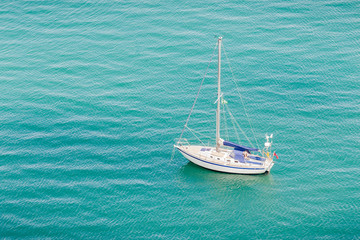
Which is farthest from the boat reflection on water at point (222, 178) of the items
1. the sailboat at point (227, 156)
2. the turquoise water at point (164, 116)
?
the sailboat at point (227, 156)

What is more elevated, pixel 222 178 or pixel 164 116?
pixel 164 116

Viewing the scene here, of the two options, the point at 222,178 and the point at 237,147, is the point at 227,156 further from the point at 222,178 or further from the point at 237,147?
the point at 222,178

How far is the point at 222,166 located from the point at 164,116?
25.5m

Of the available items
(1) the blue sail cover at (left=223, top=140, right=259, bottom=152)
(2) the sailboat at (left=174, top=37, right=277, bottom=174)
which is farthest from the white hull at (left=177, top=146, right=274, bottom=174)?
(1) the blue sail cover at (left=223, top=140, right=259, bottom=152)

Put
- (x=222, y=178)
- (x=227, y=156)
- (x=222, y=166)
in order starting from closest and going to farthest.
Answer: (x=222, y=166), (x=222, y=178), (x=227, y=156)

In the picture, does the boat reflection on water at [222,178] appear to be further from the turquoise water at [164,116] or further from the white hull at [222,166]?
the white hull at [222,166]

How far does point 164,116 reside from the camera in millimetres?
132875

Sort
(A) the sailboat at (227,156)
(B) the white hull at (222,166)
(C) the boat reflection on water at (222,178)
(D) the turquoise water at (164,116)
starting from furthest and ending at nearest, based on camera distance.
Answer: (A) the sailboat at (227,156) → (B) the white hull at (222,166) → (C) the boat reflection on water at (222,178) → (D) the turquoise water at (164,116)

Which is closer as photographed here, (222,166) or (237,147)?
(222,166)

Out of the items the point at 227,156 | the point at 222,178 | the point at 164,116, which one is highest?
the point at 164,116

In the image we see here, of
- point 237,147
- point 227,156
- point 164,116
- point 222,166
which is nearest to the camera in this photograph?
point 222,166

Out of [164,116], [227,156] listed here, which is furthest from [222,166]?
[164,116]

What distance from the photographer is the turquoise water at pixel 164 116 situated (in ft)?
343

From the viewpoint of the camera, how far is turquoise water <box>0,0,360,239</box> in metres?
105
